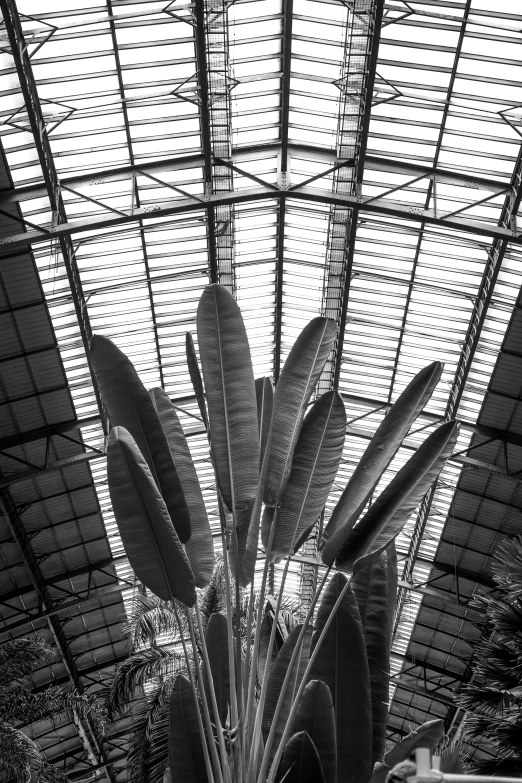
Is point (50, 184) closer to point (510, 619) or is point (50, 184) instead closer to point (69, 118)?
point (69, 118)

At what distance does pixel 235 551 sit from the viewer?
8.45m

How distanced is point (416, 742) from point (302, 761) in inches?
38.8

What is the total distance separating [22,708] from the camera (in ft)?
72.1

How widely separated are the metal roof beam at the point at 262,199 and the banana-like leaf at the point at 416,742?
15.1m

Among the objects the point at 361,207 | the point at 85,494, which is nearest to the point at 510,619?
the point at 361,207

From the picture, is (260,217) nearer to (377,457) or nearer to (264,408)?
(264,408)

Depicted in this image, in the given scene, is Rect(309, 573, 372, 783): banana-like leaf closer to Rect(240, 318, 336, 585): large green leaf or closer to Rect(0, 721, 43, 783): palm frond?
Rect(240, 318, 336, 585): large green leaf

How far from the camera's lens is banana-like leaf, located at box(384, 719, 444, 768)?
756cm

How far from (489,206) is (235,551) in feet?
52.9

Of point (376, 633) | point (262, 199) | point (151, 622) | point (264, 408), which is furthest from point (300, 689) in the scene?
point (262, 199)

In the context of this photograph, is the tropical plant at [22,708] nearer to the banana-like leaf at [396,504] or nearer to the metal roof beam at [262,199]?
the metal roof beam at [262,199]

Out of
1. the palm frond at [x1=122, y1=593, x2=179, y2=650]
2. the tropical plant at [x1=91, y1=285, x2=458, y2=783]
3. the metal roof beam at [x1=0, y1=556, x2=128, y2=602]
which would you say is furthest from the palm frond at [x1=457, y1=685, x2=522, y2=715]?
the metal roof beam at [x1=0, y1=556, x2=128, y2=602]

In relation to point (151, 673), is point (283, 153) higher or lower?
higher

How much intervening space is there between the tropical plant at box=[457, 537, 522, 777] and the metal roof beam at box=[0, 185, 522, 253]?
395 inches
